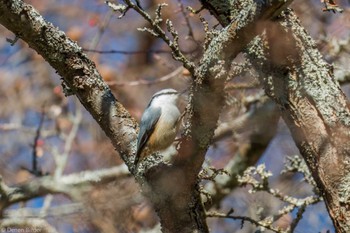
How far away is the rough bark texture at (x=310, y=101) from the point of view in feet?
7.89

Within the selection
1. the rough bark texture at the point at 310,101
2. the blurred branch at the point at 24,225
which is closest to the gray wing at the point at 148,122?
the rough bark texture at the point at 310,101

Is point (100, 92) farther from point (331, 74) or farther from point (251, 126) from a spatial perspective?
point (251, 126)

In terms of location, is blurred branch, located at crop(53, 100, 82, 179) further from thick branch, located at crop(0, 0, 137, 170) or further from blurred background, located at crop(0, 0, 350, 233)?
thick branch, located at crop(0, 0, 137, 170)

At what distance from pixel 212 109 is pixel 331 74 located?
2.07 ft

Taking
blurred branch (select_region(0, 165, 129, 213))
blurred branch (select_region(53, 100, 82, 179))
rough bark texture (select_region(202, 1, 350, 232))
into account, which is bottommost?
rough bark texture (select_region(202, 1, 350, 232))

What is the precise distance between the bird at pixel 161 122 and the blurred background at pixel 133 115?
0.25 meters

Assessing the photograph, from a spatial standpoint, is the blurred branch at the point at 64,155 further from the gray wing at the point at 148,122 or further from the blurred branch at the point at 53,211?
the gray wing at the point at 148,122

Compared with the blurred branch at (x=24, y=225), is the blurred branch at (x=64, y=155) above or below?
above

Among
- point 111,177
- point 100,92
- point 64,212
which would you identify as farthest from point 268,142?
point 100,92

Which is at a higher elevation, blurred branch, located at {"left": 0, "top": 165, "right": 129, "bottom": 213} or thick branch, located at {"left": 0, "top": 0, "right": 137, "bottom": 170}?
blurred branch, located at {"left": 0, "top": 165, "right": 129, "bottom": 213}

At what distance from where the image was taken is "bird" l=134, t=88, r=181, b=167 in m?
3.00

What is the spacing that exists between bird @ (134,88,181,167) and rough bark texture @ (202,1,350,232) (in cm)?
62

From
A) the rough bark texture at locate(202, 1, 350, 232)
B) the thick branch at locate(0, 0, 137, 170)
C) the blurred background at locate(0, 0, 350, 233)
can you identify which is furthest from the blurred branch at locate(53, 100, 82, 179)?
the rough bark texture at locate(202, 1, 350, 232)

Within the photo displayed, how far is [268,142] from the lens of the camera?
14.8ft
